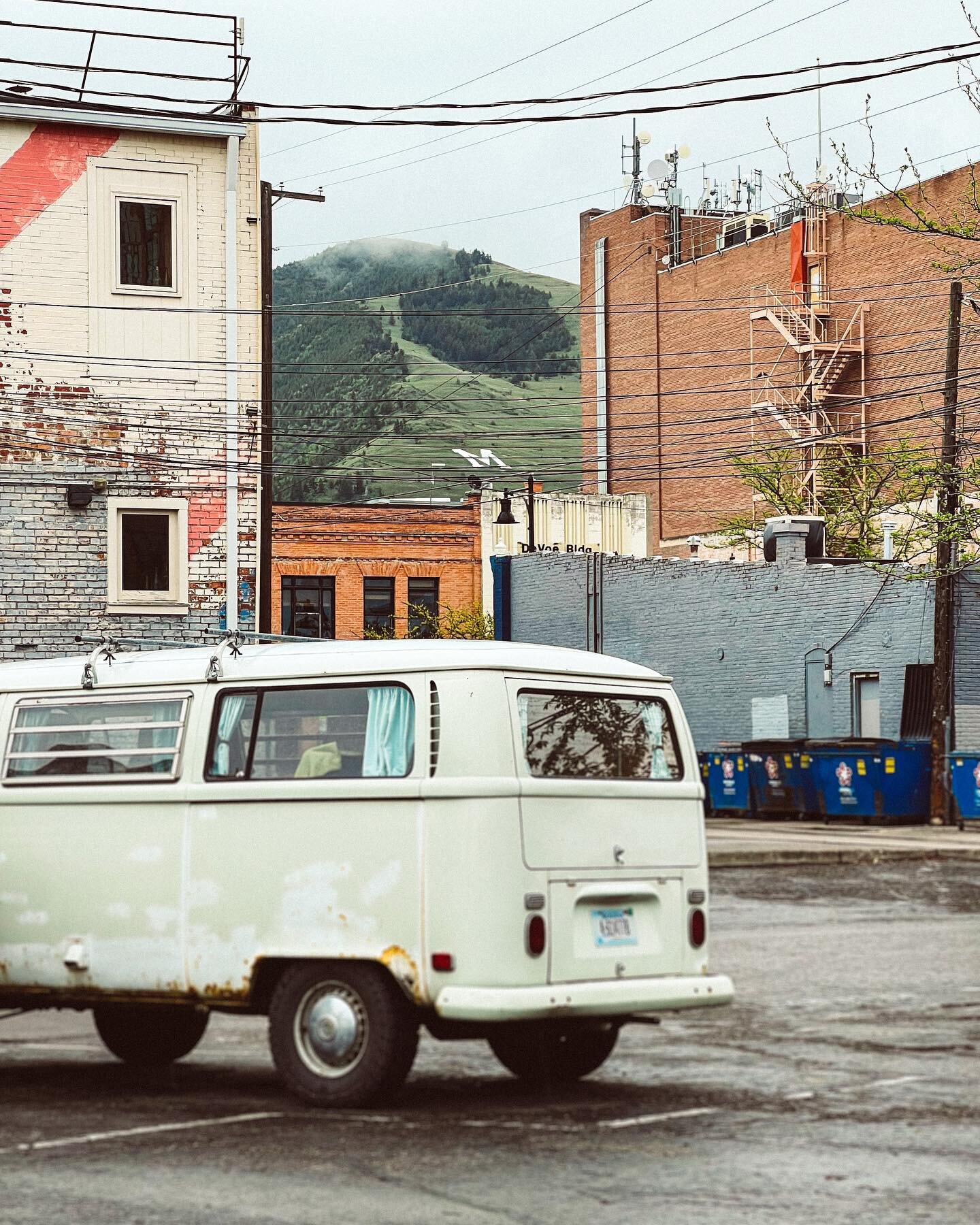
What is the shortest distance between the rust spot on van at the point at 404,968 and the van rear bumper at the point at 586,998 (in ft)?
0.41

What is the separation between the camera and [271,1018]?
8758 mm

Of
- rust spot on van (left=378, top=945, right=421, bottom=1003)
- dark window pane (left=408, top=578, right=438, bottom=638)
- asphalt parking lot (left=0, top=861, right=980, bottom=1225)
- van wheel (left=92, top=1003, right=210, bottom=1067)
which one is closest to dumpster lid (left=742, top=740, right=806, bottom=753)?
asphalt parking lot (left=0, top=861, right=980, bottom=1225)

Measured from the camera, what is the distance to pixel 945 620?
31.6 m

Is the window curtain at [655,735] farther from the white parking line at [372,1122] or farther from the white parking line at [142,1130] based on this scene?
the white parking line at [142,1130]

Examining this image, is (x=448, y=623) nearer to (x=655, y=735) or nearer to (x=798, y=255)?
(x=798, y=255)

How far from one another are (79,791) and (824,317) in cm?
5378

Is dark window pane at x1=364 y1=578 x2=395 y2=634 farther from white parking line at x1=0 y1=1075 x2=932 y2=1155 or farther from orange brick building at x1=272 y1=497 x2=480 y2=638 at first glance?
white parking line at x1=0 y1=1075 x2=932 y2=1155

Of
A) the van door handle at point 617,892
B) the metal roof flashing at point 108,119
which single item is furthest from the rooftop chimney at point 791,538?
the van door handle at point 617,892

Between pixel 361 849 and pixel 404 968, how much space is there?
0.56 metres

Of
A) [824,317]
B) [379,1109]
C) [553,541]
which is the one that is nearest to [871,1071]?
[379,1109]

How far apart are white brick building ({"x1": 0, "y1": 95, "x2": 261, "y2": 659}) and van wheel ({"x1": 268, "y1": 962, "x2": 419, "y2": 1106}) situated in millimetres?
17476

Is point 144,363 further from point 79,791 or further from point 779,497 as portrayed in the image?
point 779,497

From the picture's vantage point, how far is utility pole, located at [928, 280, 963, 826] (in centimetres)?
3103

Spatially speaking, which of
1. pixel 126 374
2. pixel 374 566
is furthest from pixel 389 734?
pixel 374 566
